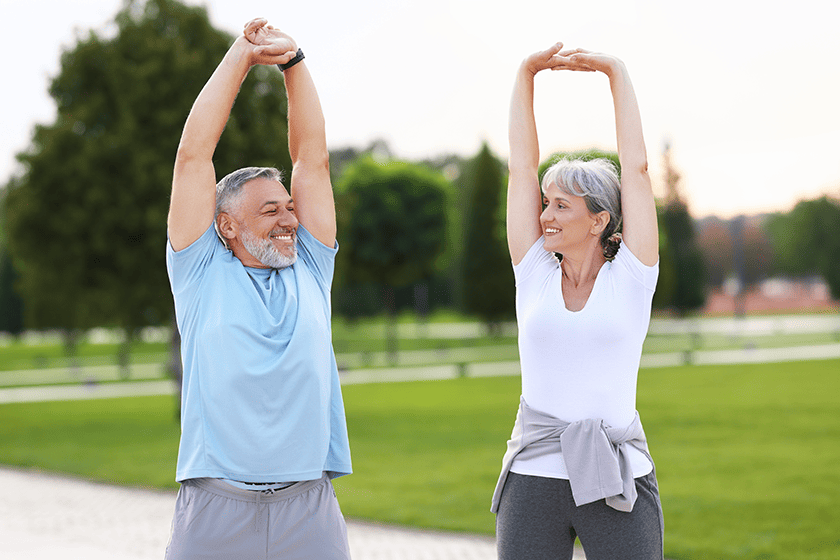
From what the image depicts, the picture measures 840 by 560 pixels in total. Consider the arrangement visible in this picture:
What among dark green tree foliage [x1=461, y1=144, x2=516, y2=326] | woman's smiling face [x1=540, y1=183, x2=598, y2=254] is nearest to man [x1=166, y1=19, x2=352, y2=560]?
woman's smiling face [x1=540, y1=183, x2=598, y2=254]

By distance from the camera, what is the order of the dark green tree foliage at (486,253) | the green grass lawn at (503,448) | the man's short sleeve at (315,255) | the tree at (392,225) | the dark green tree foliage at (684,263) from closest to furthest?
1. the man's short sleeve at (315,255)
2. the green grass lawn at (503,448)
3. the tree at (392,225)
4. the dark green tree foliage at (486,253)
5. the dark green tree foliage at (684,263)

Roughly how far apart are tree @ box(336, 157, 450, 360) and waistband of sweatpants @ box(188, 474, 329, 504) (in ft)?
97.4

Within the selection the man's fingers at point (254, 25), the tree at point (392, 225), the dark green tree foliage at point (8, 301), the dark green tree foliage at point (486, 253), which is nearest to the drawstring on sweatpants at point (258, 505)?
the man's fingers at point (254, 25)

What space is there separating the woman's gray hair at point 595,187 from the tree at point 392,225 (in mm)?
29527

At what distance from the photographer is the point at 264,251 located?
8.84 feet

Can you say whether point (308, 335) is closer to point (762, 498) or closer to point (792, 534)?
point (792, 534)

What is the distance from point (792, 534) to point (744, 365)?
57.0 ft

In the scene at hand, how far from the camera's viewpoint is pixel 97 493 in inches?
355

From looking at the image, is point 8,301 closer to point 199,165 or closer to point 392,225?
point 392,225

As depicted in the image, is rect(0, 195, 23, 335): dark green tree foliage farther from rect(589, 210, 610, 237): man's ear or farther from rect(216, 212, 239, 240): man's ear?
rect(589, 210, 610, 237): man's ear

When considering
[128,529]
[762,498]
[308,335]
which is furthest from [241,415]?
[762,498]

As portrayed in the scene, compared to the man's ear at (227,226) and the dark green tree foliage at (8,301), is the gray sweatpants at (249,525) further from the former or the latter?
the dark green tree foliage at (8,301)

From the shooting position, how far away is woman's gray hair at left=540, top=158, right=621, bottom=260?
2783 millimetres

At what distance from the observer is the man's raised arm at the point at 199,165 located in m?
2.60
